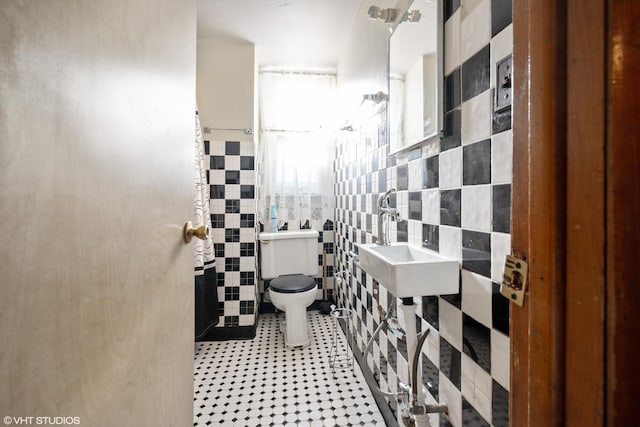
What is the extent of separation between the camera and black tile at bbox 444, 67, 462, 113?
770 millimetres

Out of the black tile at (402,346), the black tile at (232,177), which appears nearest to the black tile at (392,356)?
the black tile at (402,346)

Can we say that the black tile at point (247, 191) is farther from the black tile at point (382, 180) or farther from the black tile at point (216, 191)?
the black tile at point (382, 180)

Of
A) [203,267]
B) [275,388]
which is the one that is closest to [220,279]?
[203,267]

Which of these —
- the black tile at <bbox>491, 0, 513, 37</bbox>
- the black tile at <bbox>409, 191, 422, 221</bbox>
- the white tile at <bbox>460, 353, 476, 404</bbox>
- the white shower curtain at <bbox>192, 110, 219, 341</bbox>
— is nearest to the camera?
the black tile at <bbox>491, 0, 513, 37</bbox>

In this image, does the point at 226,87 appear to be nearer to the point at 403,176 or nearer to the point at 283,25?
the point at 283,25

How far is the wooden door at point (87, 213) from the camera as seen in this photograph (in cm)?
28

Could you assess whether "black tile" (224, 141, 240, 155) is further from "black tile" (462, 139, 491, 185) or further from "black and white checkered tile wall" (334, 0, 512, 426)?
"black tile" (462, 139, 491, 185)

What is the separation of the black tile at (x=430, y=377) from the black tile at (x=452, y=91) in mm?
842

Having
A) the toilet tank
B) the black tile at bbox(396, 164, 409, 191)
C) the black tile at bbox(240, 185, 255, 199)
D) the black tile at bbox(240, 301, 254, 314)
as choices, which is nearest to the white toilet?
the toilet tank

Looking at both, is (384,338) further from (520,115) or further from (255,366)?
(520,115)

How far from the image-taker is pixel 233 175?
2219 millimetres

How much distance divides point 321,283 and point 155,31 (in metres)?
2.45

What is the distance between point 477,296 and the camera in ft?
2.23

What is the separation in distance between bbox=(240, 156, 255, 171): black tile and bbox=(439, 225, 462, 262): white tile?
1.76 m
